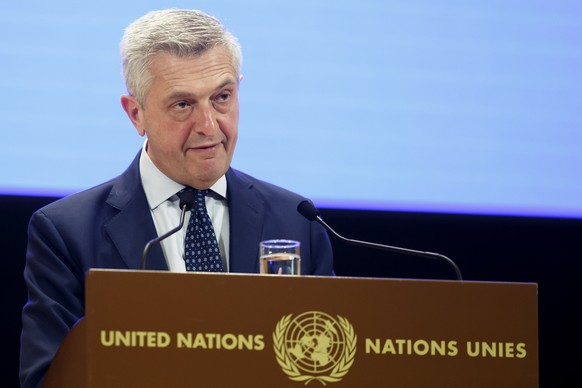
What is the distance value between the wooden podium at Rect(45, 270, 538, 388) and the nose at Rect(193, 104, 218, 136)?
1.08 metres

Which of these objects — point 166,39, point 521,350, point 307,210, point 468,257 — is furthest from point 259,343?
point 468,257

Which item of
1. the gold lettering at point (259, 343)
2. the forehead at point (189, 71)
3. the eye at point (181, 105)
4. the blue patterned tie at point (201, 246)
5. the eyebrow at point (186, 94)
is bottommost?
the gold lettering at point (259, 343)

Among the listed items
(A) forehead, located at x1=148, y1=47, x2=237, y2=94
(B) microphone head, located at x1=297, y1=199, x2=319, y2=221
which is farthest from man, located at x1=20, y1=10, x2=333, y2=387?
(B) microphone head, located at x1=297, y1=199, x2=319, y2=221

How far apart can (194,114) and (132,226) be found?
0.38 metres

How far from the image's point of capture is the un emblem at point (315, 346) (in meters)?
1.92

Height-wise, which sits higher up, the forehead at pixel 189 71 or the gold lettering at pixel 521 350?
the forehead at pixel 189 71

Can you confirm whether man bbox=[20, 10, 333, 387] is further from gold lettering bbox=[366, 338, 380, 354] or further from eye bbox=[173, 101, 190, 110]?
gold lettering bbox=[366, 338, 380, 354]

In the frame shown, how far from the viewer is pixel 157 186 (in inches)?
120

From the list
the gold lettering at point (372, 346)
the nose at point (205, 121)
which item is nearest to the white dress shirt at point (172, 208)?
the nose at point (205, 121)

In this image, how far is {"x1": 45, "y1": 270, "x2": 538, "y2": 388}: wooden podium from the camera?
1.91 m

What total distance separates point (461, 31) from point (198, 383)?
2.65 metres

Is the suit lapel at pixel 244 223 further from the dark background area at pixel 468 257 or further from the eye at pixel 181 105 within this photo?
the dark background area at pixel 468 257

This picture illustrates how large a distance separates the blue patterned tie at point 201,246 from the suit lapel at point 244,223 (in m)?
0.06

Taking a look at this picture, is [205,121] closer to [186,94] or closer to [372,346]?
[186,94]
